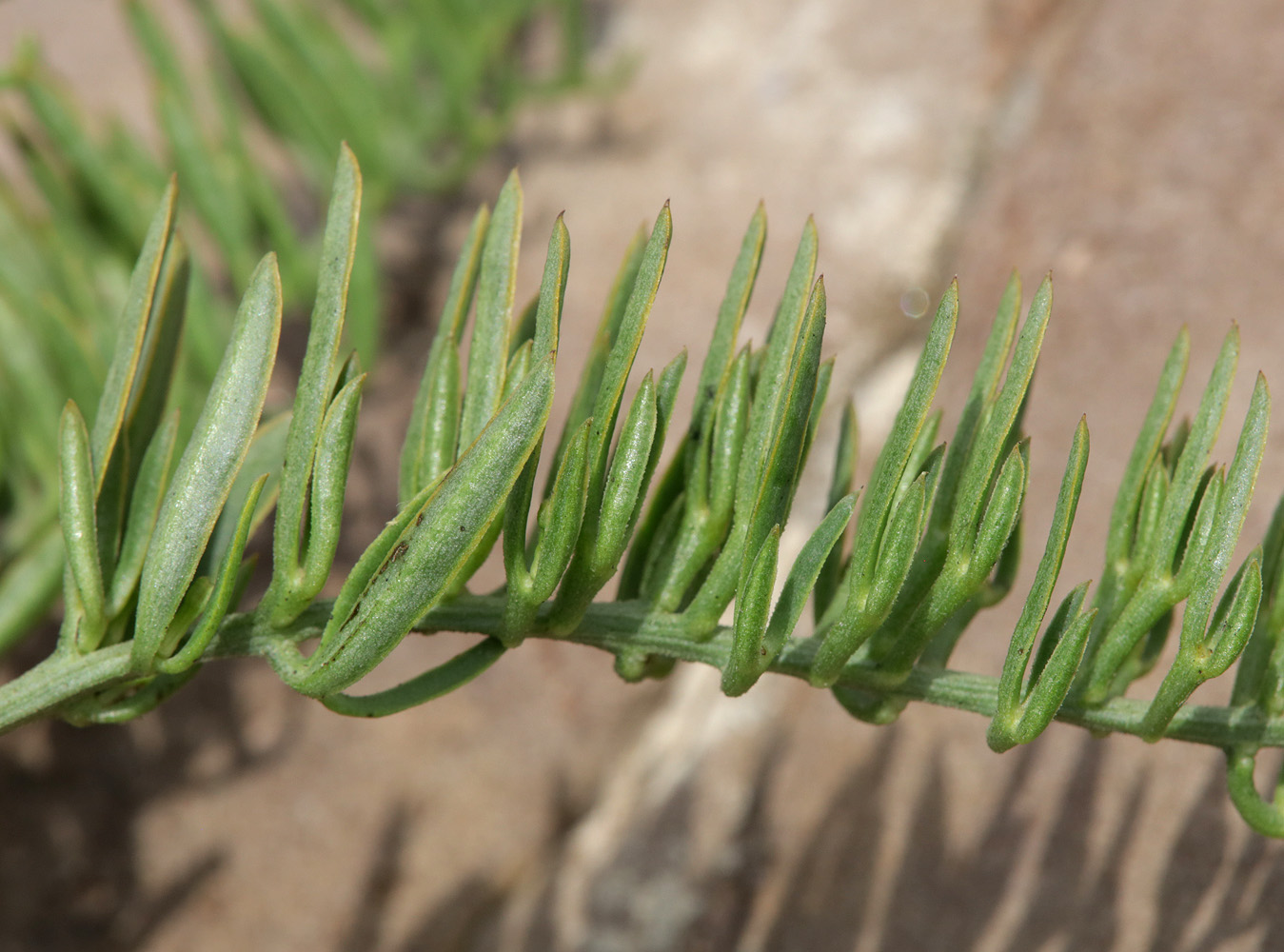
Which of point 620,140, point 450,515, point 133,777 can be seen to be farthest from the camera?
point 620,140

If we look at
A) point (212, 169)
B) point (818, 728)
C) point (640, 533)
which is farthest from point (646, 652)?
point (212, 169)

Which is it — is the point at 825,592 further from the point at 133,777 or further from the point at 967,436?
the point at 133,777

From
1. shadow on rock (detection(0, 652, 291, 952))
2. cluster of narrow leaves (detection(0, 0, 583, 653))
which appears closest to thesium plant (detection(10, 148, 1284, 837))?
cluster of narrow leaves (detection(0, 0, 583, 653))

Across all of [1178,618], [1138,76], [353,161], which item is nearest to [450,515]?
[353,161]

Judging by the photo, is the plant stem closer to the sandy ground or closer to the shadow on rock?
the sandy ground

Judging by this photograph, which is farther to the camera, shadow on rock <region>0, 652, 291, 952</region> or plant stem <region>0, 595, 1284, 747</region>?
shadow on rock <region>0, 652, 291, 952</region>
